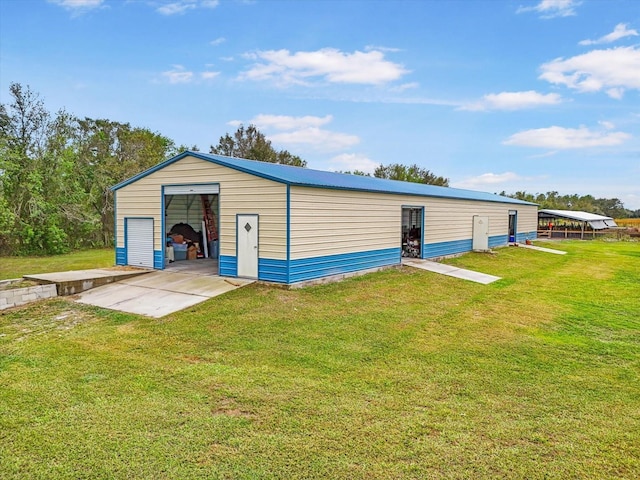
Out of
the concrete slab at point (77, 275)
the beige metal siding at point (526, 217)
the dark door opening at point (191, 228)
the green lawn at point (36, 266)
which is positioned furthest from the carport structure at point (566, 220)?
the green lawn at point (36, 266)

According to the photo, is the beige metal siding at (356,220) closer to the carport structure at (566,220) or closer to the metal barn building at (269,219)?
the metal barn building at (269,219)

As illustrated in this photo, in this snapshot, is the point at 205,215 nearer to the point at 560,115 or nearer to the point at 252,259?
the point at 252,259

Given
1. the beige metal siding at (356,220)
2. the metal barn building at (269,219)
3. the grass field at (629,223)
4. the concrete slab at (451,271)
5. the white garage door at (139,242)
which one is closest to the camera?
the metal barn building at (269,219)

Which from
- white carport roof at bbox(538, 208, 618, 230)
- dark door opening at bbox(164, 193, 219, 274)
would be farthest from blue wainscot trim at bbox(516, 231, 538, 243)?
dark door opening at bbox(164, 193, 219, 274)

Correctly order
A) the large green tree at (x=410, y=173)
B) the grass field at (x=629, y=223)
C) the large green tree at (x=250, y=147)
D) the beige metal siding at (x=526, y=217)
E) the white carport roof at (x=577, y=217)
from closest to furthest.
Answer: the beige metal siding at (x=526, y=217) → the white carport roof at (x=577, y=217) → the large green tree at (x=250, y=147) → the grass field at (x=629, y=223) → the large green tree at (x=410, y=173)

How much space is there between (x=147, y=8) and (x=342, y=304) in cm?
1227

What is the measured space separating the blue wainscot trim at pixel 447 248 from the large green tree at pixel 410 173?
30.1 metres

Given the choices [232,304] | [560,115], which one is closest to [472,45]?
[560,115]

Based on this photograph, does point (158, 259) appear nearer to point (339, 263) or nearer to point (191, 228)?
point (191, 228)

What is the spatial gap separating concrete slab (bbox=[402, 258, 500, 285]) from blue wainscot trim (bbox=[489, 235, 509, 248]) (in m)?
7.85

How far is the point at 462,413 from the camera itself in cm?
417

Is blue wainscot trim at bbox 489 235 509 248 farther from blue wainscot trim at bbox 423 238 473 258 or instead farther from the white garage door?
the white garage door

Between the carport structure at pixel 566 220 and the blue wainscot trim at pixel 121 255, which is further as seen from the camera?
the carport structure at pixel 566 220

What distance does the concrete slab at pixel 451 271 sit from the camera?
1277 cm
